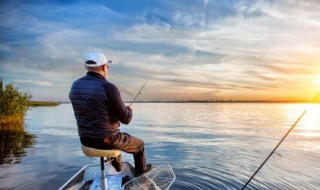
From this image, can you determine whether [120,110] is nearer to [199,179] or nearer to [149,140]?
[199,179]

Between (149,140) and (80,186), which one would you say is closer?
(80,186)

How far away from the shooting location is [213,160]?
46.2 ft

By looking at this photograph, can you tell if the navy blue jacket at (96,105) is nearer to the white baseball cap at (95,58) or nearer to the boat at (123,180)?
the white baseball cap at (95,58)

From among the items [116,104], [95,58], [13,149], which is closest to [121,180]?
[116,104]

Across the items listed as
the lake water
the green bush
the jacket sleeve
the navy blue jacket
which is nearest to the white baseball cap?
the navy blue jacket

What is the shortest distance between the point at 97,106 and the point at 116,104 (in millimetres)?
364

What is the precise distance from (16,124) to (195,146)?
2480 centimetres

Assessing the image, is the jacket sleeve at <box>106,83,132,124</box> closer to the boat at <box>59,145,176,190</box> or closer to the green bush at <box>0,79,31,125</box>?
the boat at <box>59,145,176,190</box>

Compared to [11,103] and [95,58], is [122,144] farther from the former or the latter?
[11,103]

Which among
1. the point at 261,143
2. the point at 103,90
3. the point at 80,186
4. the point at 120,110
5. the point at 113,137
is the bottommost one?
the point at 261,143

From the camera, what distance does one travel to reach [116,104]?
5367mm

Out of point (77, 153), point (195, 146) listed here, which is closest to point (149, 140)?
point (195, 146)

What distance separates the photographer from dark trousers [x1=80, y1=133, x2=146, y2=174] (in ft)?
18.0

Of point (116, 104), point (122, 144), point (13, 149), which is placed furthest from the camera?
point (13, 149)
